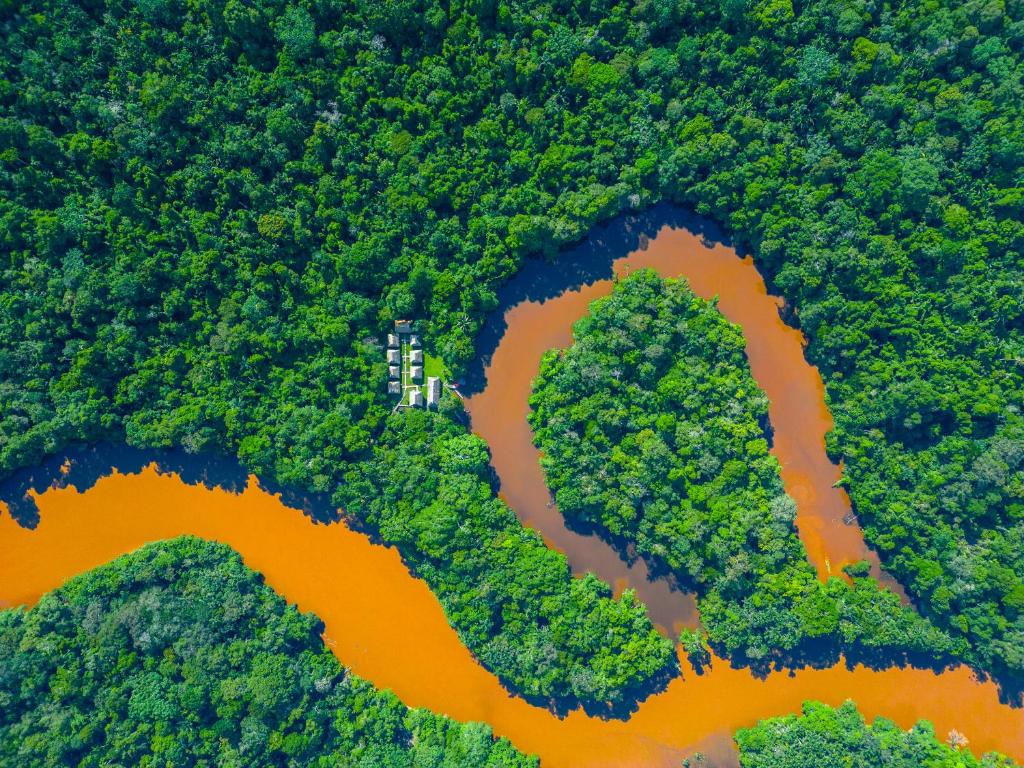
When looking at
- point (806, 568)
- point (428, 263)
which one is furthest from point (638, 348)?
point (806, 568)

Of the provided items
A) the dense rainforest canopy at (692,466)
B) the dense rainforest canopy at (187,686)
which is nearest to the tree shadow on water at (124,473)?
the dense rainforest canopy at (187,686)

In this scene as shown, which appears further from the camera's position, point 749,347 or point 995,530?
point 749,347

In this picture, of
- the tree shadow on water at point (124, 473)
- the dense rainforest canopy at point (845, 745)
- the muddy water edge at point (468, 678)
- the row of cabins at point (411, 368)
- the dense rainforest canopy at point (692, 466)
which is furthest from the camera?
the muddy water edge at point (468, 678)

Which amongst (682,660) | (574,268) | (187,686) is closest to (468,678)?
(682,660)

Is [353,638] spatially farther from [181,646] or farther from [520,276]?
[520,276]

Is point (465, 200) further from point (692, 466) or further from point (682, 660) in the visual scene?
point (682, 660)

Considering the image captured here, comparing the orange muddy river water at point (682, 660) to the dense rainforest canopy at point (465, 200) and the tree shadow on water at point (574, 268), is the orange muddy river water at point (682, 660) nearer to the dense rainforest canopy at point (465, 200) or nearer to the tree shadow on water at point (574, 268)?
the tree shadow on water at point (574, 268)

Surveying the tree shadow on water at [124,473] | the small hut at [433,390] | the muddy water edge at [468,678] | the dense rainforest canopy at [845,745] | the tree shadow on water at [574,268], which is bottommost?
the dense rainforest canopy at [845,745]
